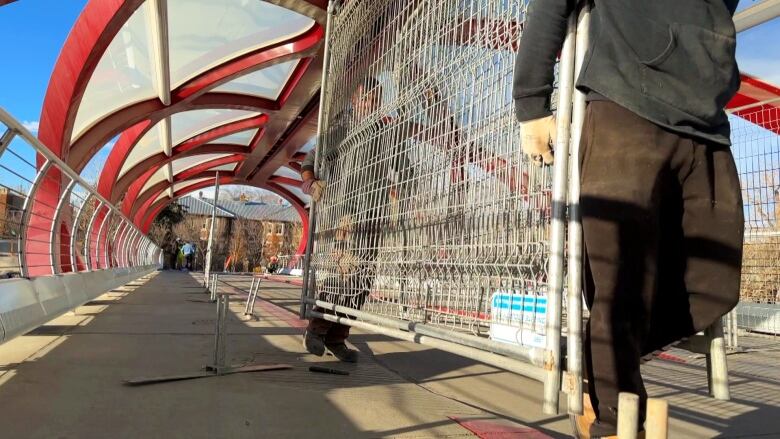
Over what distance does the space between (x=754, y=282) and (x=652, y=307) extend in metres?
7.23

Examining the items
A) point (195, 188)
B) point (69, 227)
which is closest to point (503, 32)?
point (69, 227)

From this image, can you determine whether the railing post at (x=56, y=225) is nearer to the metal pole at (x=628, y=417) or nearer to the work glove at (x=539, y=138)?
the work glove at (x=539, y=138)

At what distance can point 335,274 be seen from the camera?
174 inches

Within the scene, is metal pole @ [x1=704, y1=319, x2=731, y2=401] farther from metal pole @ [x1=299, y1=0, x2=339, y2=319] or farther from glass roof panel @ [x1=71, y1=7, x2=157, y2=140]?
glass roof panel @ [x1=71, y1=7, x2=157, y2=140]

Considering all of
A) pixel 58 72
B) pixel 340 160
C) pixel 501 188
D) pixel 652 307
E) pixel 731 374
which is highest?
pixel 58 72

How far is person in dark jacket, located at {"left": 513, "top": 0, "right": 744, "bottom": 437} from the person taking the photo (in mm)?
1582

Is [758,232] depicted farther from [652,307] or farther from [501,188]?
[652,307]

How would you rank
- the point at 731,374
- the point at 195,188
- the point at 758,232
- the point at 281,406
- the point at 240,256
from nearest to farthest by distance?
the point at 281,406, the point at 731,374, the point at 758,232, the point at 195,188, the point at 240,256

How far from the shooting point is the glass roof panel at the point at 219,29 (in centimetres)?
979

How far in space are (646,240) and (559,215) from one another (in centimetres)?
31

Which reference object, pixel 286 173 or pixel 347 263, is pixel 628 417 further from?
pixel 286 173

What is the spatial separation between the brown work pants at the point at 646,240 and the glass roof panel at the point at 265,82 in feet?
39.5

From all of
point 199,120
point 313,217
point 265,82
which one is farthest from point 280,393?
point 199,120

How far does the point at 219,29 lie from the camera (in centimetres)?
1077
